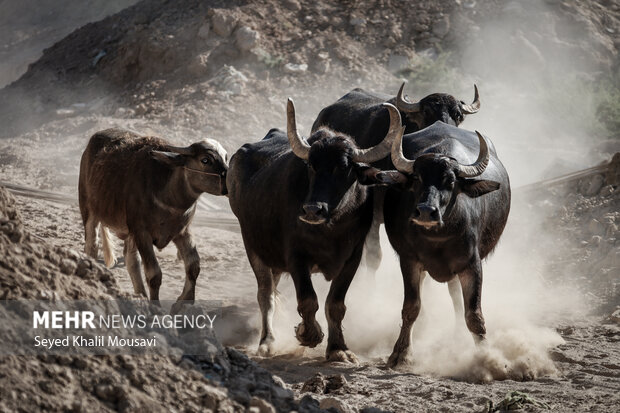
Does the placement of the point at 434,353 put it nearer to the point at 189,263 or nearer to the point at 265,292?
the point at 265,292

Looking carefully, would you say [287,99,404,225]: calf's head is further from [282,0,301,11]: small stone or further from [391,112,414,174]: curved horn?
[282,0,301,11]: small stone

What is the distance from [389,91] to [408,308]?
1307 centimetres

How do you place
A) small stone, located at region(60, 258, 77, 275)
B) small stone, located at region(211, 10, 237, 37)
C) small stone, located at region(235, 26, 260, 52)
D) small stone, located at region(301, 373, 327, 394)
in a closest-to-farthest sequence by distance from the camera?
small stone, located at region(60, 258, 77, 275)
small stone, located at region(301, 373, 327, 394)
small stone, located at region(235, 26, 260, 52)
small stone, located at region(211, 10, 237, 37)

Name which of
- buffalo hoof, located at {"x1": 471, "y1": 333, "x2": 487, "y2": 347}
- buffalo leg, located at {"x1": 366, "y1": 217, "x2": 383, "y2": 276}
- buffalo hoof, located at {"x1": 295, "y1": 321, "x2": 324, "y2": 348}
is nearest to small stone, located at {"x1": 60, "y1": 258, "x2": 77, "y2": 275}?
buffalo hoof, located at {"x1": 295, "y1": 321, "x2": 324, "y2": 348}

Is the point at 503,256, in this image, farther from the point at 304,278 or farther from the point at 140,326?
the point at 140,326

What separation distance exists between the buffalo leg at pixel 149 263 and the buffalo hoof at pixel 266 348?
59.0 inches

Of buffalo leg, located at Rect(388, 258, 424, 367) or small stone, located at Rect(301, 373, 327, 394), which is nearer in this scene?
small stone, located at Rect(301, 373, 327, 394)

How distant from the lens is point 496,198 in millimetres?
9883

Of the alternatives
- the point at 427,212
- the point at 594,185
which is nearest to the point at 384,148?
the point at 427,212

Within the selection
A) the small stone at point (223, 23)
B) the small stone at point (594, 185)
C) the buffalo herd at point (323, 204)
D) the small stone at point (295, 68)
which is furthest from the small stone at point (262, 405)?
the small stone at point (223, 23)

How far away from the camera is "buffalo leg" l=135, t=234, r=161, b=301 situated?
414 inches

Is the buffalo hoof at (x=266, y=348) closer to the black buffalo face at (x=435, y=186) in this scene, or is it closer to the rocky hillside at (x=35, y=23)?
the black buffalo face at (x=435, y=186)

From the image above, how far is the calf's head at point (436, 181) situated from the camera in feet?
27.3

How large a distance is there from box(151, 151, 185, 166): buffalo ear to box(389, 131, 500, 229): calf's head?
9.61 ft
